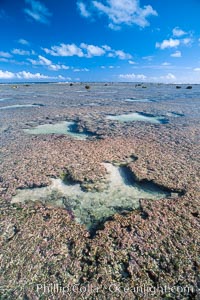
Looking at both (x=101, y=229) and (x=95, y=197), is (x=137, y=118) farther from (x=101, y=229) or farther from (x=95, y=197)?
(x=101, y=229)

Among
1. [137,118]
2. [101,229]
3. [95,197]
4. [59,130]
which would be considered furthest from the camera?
[137,118]

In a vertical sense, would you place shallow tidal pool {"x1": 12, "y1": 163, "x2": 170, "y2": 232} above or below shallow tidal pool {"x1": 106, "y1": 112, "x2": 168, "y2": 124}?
below

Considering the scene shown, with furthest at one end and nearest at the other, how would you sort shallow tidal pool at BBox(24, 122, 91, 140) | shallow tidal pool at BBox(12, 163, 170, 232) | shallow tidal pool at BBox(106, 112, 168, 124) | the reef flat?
shallow tidal pool at BBox(106, 112, 168, 124) < shallow tidal pool at BBox(24, 122, 91, 140) < shallow tidal pool at BBox(12, 163, 170, 232) < the reef flat

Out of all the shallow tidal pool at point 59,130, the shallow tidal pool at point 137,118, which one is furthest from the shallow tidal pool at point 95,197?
the shallow tidal pool at point 137,118

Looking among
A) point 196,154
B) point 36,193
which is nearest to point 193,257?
point 36,193

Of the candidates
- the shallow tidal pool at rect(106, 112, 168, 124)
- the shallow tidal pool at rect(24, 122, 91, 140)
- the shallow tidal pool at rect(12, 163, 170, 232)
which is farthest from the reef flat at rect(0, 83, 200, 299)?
the shallow tidal pool at rect(106, 112, 168, 124)

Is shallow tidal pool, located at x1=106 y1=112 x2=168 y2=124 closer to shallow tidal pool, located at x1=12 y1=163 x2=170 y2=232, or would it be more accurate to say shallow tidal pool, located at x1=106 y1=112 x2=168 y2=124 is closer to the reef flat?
the reef flat

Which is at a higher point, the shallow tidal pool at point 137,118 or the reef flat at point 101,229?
the shallow tidal pool at point 137,118

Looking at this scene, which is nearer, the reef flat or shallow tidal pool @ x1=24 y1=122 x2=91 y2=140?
the reef flat

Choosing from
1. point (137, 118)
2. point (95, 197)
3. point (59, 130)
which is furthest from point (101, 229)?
point (137, 118)

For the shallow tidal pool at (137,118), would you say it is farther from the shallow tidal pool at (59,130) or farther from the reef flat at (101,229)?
the reef flat at (101,229)

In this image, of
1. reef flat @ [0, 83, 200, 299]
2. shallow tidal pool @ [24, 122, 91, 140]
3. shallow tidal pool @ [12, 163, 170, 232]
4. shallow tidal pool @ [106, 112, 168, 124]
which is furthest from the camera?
shallow tidal pool @ [106, 112, 168, 124]
